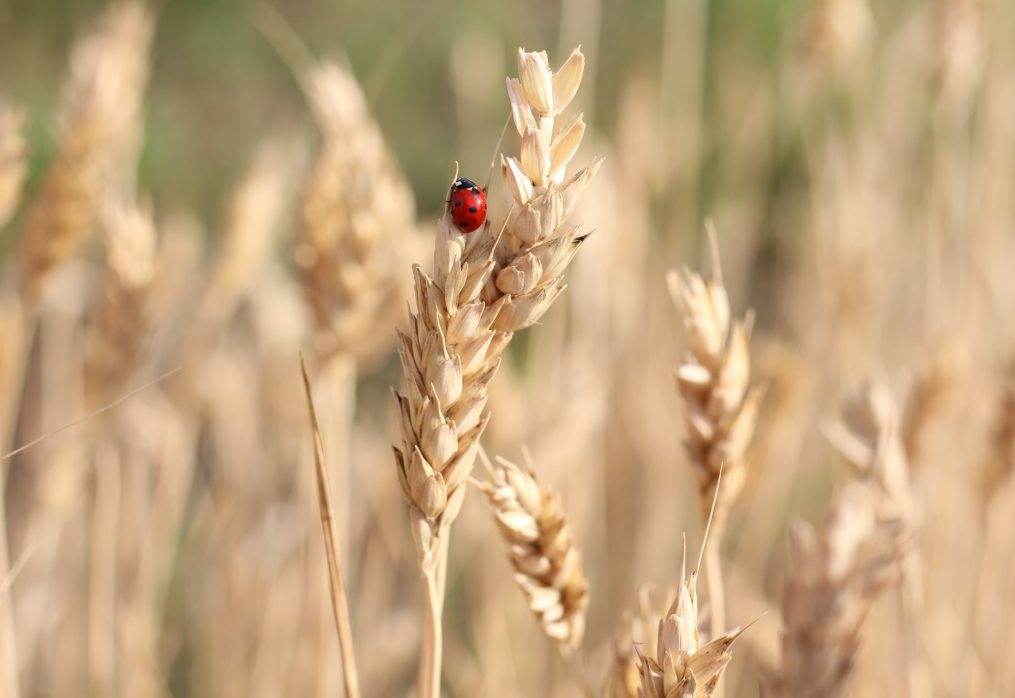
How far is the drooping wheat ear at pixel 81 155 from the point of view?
0.77 m

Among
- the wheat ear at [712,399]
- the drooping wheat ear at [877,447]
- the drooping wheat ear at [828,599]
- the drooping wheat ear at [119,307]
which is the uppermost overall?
the drooping wheat ear at [119,307]

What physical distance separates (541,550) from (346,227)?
38cm

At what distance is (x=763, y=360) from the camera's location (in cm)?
117

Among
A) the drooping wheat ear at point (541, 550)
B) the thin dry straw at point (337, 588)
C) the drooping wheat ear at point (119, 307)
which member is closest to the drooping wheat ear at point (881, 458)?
the drooping wheat ear at point (541, 550)

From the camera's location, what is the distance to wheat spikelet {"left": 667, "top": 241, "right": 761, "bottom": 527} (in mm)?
501

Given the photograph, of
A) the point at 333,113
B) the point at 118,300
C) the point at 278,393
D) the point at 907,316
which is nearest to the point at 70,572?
the point at 278,393

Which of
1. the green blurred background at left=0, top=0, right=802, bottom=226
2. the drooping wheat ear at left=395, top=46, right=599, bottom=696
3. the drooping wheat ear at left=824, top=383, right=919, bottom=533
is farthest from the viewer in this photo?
the green blurred background at left=0, top=0, right=802, bottom=226

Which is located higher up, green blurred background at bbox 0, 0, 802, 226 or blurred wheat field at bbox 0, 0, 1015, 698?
green blurred background at bbox 0, 0, 802, 226

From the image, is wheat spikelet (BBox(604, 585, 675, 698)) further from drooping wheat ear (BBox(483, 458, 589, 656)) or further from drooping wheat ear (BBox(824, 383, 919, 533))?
drooping wheat ear (BBox(824, 383, 919, 533))

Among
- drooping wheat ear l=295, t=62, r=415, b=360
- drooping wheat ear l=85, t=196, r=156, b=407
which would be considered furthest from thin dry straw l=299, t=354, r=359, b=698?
drooping wheat ear l=85, t=196, r=156, b=407

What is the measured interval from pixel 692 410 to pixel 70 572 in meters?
1.13

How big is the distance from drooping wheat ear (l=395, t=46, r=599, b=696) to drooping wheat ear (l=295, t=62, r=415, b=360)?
0.38 meters

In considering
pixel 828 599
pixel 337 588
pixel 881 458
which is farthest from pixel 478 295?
pixel 881 458

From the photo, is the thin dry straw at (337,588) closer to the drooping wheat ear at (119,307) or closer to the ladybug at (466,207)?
the ladybug at (466,207)
